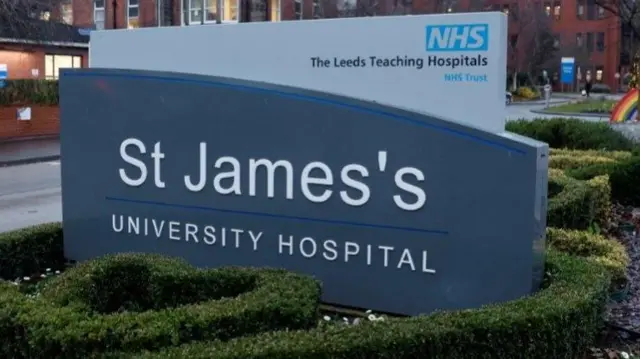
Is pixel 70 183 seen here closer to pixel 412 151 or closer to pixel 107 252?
pixel 107 252

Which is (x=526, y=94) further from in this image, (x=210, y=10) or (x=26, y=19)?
(x=26, y=19)

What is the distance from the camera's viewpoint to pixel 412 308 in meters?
5.47

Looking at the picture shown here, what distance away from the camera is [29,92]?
26.1m

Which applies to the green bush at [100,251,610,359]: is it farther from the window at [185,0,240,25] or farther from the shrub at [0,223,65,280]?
the window at [185,0,240,25]

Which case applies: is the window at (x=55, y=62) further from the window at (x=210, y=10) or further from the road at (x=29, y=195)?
the road at (x=29, y=195)

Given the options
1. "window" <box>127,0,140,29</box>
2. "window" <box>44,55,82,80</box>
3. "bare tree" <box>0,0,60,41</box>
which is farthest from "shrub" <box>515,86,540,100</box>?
"bare tree" <box>0,0,60,41</box>

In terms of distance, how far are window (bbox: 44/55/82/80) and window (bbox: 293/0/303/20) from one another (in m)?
18.5

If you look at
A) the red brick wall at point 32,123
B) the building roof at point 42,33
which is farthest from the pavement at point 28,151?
the building roof at point 42,33

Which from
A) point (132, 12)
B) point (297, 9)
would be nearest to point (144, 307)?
point (297, 9)

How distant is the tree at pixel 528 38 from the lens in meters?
64.6

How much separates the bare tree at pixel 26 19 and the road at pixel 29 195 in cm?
451

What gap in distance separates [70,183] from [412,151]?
3.40m

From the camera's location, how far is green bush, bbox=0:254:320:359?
4.18m

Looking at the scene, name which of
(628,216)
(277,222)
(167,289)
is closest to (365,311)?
(277,222)
